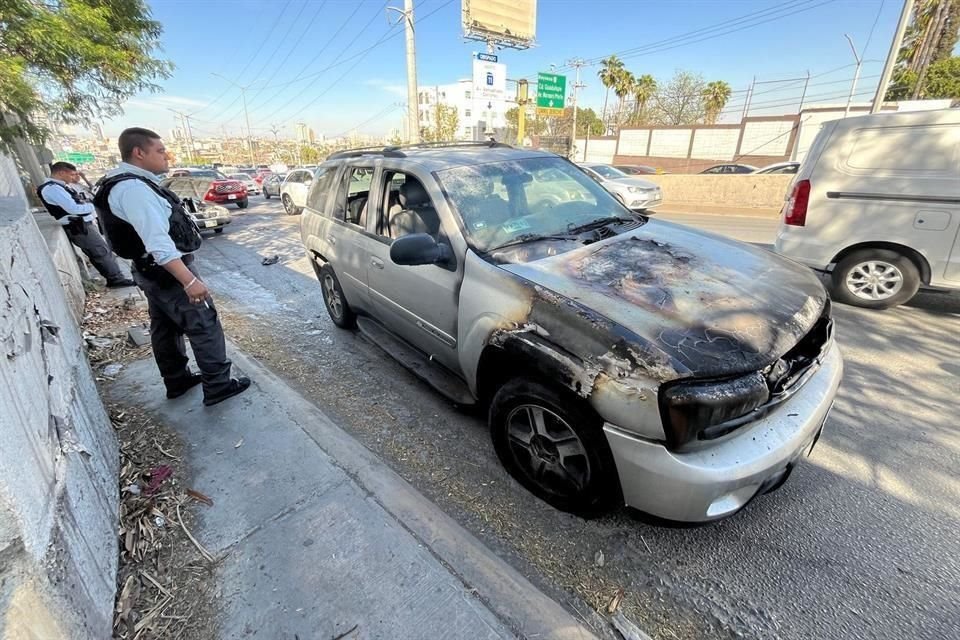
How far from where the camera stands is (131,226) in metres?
2.68

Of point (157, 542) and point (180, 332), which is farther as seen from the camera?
point (180, 332)

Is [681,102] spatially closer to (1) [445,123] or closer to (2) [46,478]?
(1) [445,123]

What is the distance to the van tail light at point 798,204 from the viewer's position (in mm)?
4754

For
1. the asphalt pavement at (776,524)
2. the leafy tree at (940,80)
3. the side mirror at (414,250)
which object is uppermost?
the leafy tree at (940,80)

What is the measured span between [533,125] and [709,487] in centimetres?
5910

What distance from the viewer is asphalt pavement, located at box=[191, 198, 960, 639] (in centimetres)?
179

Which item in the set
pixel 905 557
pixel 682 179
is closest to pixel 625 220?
pixel 905 557

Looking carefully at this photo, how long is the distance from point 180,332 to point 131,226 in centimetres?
86

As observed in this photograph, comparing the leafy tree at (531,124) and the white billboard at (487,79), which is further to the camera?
the leafy tree at (531,124)

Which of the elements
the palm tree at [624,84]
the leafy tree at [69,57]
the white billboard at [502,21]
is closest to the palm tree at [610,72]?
the palm tree at [624,84]

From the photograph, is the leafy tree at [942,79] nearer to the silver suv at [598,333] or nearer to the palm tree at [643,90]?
the palm tree at [643,90]

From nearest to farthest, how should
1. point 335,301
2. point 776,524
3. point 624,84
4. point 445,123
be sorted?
point 776,524 < point 335,301 < point 445,123 < point 624,84

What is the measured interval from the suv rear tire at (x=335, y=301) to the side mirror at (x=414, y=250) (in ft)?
6.81

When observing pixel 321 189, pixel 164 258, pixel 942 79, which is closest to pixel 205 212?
pixel 321 189
